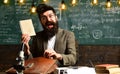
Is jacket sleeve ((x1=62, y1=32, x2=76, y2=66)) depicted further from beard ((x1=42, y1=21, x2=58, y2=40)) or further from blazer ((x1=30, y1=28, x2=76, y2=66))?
beard ((x1=42, y1=21, x2=58, y2=40))

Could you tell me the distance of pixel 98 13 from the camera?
17.5ft

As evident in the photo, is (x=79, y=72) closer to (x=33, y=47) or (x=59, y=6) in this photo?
(x=33, y=47)

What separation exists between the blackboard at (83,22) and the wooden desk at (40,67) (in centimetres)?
337

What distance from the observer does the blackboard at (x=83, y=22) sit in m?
5.29

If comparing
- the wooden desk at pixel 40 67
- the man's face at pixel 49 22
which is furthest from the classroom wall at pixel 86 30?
the wooden desk at pixel 40 67

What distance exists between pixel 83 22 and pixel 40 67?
3517 mm

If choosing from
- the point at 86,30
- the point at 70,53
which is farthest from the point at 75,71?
the point at 86,30

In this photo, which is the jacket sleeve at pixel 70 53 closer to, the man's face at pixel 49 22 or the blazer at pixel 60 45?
the blazer at pixel 60 45

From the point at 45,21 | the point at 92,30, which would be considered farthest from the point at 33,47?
the point at 92,30

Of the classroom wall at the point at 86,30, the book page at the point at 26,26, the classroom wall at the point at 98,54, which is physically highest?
the book page at the point at 26,26

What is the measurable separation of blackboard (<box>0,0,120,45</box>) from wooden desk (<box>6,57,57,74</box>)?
133 inches

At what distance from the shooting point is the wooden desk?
1.84 metres

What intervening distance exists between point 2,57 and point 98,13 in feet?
6.74

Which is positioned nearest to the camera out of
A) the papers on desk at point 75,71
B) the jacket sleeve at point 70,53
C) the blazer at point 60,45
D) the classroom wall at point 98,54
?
the papers on desk at point 75,71
